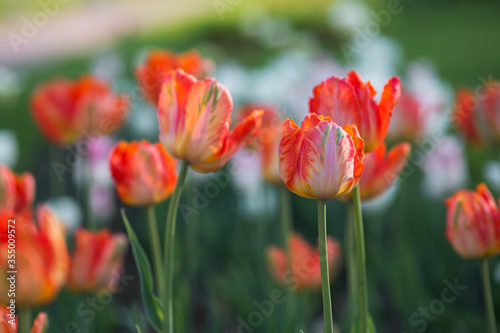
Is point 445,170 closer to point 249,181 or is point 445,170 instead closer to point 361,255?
point 249,181

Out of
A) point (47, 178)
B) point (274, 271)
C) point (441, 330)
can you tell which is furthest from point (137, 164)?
point (47, 178)

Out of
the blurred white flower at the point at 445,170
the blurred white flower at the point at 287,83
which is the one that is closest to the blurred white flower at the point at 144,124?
the blurred white flower at the point at 287,83

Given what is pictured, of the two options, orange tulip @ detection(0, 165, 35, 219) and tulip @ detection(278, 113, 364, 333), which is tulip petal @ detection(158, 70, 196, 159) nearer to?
tulip @ detection(278, 113, 364, 333)

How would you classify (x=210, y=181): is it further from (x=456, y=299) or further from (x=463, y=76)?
(x=463, y=76)

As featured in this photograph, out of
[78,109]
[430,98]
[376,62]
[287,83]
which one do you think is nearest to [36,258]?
[78,109]

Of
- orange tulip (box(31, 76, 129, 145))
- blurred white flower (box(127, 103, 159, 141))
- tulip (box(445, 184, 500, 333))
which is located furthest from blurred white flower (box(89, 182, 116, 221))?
tulip (box(445, 184, 500, 333))

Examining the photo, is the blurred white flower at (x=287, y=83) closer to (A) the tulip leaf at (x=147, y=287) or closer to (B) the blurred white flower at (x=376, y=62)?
(B) the blurred white flower at (x=376, y=62)
